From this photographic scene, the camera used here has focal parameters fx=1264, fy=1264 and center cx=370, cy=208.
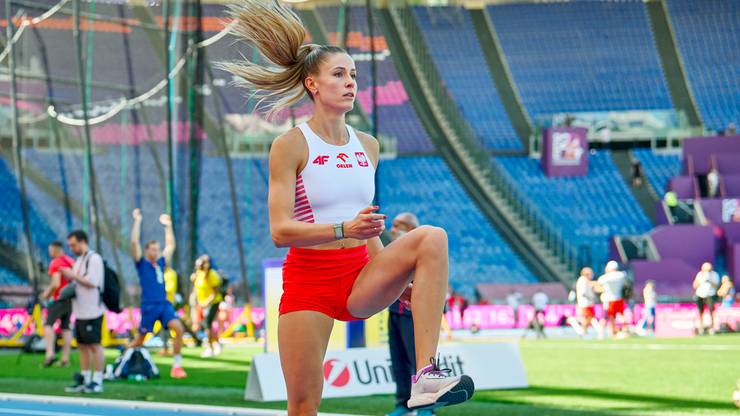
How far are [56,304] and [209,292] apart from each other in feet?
12.3

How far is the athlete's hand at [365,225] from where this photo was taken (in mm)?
4957

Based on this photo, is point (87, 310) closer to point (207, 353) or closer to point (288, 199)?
point (207, 353)

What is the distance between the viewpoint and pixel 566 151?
4284cm

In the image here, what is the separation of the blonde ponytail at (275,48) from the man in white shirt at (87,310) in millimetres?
8892

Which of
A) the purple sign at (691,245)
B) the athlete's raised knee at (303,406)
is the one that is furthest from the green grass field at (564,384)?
the purple sign at (691,245)

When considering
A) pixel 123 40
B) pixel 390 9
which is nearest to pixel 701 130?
pixel 390 9

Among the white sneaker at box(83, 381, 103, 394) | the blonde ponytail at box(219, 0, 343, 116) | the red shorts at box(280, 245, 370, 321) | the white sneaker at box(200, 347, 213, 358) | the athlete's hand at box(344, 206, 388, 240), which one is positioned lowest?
the white sneaker at box(200, 347, 213, 358)

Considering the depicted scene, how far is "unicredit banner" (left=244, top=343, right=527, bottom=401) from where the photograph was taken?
12867mm

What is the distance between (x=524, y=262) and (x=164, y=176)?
20.6 m

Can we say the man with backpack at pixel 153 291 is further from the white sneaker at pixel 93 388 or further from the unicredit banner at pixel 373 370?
the unicredit banner at pixel 373 370

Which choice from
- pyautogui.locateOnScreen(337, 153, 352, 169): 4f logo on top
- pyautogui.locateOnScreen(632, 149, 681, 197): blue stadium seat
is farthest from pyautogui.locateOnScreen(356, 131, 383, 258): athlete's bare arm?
pyautogui.locateOnScreen(632, 149, 681, 197): blue stadium seat

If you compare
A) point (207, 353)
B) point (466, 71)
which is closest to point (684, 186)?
point (466, 71)

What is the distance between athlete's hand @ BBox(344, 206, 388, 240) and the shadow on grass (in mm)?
7952

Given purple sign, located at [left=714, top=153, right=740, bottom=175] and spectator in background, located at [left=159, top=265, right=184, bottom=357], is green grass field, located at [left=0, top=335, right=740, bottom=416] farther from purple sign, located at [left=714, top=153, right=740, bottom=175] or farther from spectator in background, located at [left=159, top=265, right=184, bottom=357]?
purple sign, located at [left=714, top=153, right=740, bottom=175]
